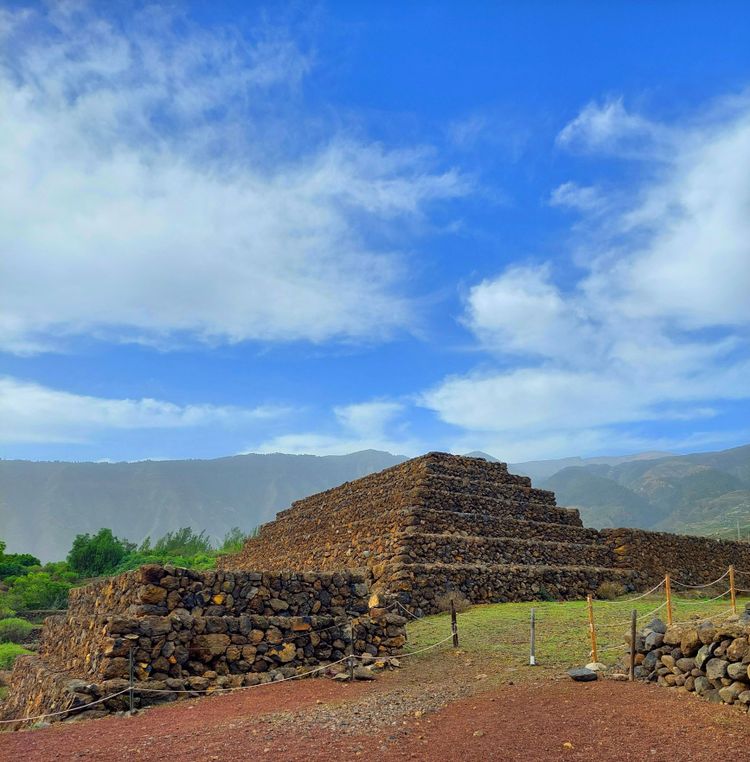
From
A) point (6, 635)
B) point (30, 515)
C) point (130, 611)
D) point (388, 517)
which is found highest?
point (30, 515)

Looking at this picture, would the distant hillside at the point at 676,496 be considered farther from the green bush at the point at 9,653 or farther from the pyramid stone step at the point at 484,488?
the green bush at the point at 9,653

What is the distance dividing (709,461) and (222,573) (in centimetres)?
18499

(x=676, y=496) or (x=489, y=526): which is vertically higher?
(x=676, y=496)

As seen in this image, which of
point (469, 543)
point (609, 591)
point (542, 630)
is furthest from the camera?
point (609, 591)

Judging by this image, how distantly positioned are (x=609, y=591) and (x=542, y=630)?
941cm

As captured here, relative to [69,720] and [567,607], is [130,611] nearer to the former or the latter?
[69,720]

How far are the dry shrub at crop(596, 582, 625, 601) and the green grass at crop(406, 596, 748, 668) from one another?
2.65 metres

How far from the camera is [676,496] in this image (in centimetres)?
12794

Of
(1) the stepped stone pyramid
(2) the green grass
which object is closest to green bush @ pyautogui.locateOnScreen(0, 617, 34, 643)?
(1) the stepped stone pyramid

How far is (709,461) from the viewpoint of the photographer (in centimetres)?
17238

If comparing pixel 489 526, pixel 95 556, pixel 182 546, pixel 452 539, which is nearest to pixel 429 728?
pixel 452 539

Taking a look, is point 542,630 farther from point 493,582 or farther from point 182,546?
point 182,546

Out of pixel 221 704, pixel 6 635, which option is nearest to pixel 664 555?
pixel 221 704

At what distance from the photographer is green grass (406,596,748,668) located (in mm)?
11953
